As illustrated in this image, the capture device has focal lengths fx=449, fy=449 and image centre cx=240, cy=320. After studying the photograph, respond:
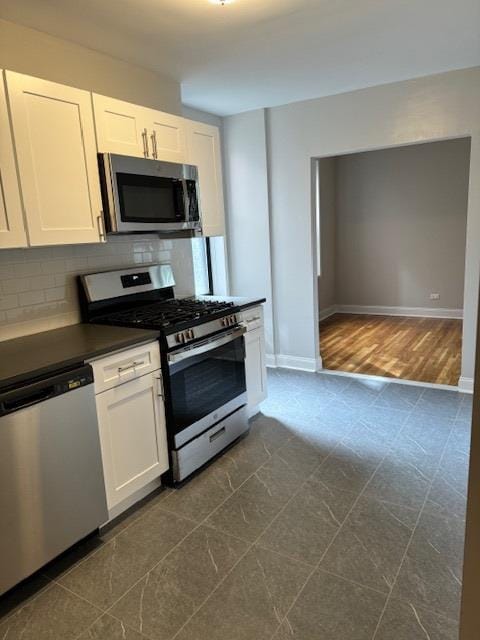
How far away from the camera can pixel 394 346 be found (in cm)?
534

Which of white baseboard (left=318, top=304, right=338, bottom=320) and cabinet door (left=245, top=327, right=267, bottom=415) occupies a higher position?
cabinet door (left=245, top=327, right=267, bottom=415)

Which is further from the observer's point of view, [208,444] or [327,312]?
[327,312]

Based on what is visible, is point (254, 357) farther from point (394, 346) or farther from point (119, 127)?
point (394, 346)

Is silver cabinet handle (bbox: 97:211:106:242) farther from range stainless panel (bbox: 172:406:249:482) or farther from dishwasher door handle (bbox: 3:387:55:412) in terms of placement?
range stainless panel (bbox: 172:406:249:482)

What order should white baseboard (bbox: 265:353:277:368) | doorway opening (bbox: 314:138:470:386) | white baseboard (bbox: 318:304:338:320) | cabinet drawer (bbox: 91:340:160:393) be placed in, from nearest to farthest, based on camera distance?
cabinet drawer (bbox: 91:340:160:393), white baseboard (bbox: 265:353:277:368), doorway opening (bbox: 314:138:470:386), white baseboard (bbox: 318:304:338:320)

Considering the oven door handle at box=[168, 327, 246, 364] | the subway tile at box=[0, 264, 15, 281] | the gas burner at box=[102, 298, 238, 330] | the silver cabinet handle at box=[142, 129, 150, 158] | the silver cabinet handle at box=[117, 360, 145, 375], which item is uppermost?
the silver cabinet handle at box=[142, 129, 150, 158]

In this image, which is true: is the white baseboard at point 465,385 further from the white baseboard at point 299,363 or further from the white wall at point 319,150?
the white baseboard at point 299,363

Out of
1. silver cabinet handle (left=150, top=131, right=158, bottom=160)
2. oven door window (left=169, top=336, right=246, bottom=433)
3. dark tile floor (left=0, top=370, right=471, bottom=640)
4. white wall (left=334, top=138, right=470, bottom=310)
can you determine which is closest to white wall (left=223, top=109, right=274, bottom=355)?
oven door window (left=169, top=336, right=246, bottom=433)

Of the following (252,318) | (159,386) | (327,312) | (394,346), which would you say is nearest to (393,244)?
(327,312)

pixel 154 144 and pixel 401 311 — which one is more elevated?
pixel 154 144

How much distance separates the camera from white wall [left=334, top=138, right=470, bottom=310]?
636 cm

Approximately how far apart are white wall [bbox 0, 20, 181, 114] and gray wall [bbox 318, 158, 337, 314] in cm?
388

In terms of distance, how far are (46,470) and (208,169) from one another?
2.32 m

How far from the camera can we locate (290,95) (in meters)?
3.94
